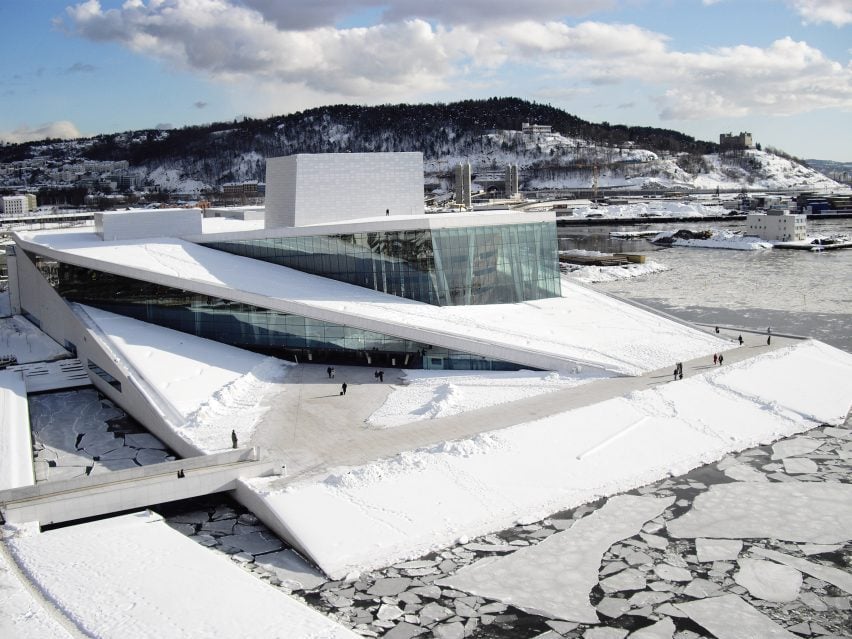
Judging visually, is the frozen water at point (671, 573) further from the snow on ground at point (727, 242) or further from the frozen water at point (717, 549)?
the snow on ground at point (727, 242)

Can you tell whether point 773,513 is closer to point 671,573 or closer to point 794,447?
point 671,573

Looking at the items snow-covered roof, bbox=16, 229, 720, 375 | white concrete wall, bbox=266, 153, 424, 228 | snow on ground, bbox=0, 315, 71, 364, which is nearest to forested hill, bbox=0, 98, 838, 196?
white concrete wall, bbox=266, 153, 424, 228

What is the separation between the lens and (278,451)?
55.2 ft

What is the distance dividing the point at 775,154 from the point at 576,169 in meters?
59.5

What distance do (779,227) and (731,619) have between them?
6495 cm

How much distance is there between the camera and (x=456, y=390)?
20.5m

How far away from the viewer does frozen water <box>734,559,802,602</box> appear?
11.8 metres

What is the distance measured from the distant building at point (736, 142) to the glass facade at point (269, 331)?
592 feet

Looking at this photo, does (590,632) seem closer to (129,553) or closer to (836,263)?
(129,553)

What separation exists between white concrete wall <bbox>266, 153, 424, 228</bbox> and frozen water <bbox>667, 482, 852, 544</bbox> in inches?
733

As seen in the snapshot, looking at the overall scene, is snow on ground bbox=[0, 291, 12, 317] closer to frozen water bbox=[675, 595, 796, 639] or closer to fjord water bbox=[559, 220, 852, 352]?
fjord water bbox=[559, 220, 852, 352]

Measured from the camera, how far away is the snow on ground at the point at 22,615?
1052cm

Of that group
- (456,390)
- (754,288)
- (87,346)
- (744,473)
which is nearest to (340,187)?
(87,346)

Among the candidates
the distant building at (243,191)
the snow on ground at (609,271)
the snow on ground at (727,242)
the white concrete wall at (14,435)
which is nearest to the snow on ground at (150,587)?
the white concrete wall at (14,435)
